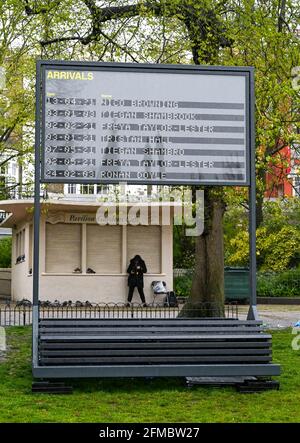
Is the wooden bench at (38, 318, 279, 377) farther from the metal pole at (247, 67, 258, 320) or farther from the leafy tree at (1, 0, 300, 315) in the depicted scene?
the leafy tree at (1, 0, 300, 315)

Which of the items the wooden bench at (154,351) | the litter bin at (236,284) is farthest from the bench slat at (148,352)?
the litter bin at (236,284)

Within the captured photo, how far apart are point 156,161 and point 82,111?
1.24 metres

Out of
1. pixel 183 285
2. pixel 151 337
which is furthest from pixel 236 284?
pixel 151 337

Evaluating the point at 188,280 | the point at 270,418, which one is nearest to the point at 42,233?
the point at 188,280

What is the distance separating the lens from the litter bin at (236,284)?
116 feet

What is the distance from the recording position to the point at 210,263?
21.0 metres

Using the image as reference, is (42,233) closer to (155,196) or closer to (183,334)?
(155,196)

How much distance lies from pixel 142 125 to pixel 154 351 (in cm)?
322

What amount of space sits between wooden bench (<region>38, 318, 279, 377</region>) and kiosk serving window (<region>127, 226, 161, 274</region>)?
2107 cm

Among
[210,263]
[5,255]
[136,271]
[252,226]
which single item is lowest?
[136,271]

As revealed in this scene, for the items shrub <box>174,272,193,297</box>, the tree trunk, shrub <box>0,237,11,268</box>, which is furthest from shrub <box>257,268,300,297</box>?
the tree trunk

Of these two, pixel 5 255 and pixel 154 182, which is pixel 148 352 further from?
pixel 5 255

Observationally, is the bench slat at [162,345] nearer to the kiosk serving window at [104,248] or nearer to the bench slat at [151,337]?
the bench slat at [151,337]

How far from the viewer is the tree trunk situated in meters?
20.8
